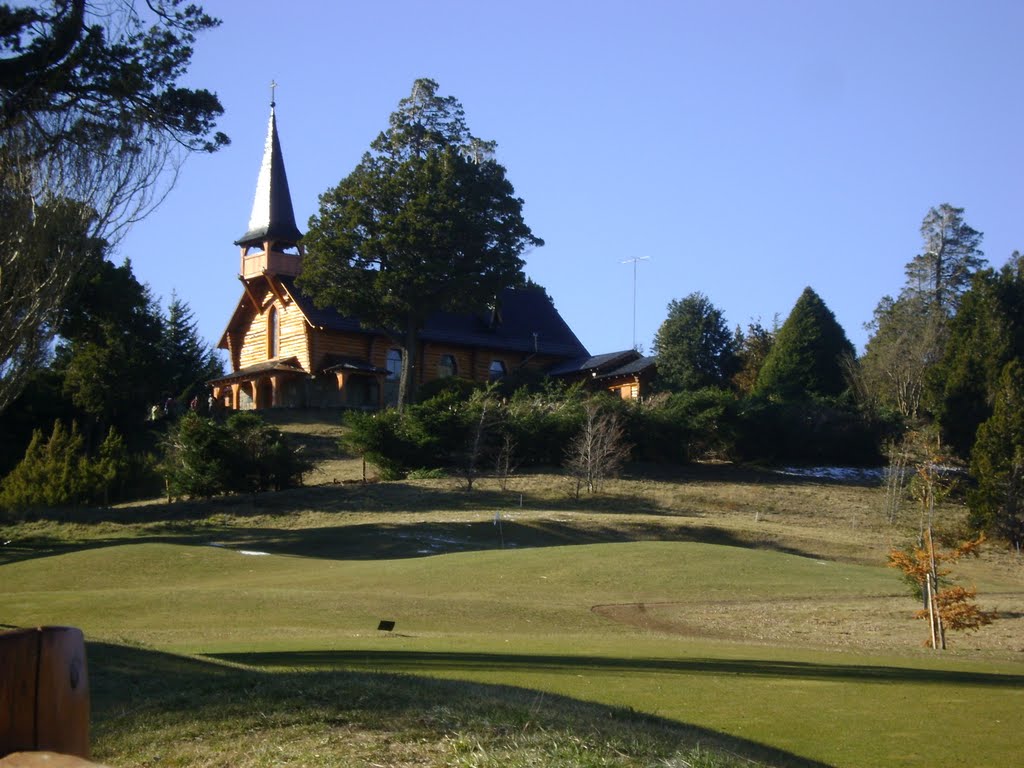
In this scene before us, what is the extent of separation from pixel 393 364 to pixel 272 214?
9.93m

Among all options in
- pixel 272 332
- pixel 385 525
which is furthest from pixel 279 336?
pixel 385 525

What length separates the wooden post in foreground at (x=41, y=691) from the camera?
330 cm

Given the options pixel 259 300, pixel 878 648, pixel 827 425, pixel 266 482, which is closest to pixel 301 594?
pixel 878 648

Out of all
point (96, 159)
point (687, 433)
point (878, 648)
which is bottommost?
point (878, 648)

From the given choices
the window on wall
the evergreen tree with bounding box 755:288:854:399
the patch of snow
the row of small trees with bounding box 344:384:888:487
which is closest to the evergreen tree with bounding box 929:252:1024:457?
the patch of snow

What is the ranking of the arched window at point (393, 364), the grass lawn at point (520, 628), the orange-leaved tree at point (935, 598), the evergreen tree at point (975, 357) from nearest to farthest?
the grass lawn at point (520, 628) < the orange-leaved tree at point (935, 598) < the evergreen tree at point (975, 357) < the arched window at point (393, 364)

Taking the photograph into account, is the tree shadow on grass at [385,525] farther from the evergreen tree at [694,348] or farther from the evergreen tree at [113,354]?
the evergreen tree at [694,348]

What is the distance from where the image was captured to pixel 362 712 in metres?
7.23

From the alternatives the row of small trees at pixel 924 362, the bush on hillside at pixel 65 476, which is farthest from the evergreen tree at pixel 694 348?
the bush on hillside at pixel 65 476

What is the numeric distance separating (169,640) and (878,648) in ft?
41.0

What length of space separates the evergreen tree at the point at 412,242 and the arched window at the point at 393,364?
8193 mm

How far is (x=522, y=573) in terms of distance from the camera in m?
27.1

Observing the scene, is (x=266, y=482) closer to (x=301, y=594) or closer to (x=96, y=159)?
(x=301, y=594)

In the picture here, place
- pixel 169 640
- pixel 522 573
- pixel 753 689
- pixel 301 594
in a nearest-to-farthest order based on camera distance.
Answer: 1. pixel 753 689
2. pixel 169 640
3. pixel 301 594
4. pixel 522 573
